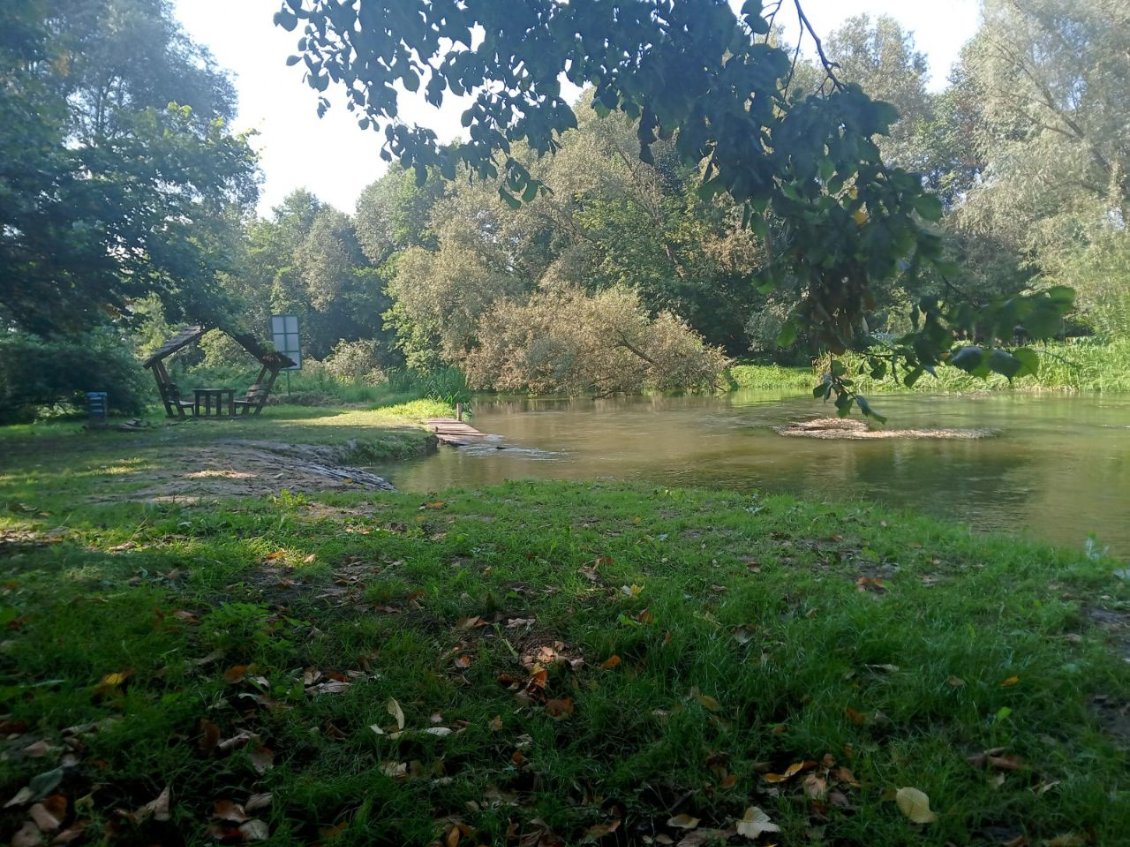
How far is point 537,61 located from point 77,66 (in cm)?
2810

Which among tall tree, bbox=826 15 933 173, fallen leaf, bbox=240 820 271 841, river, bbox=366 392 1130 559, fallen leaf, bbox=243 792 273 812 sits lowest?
river, bbox=366 392 1130 559

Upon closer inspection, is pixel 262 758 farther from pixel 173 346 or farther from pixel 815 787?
pixel 173 346

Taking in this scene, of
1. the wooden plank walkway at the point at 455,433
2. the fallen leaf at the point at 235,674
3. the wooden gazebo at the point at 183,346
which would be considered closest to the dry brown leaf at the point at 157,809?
the fallen leaf at the point at 235,674

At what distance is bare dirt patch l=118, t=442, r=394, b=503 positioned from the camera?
8078mm

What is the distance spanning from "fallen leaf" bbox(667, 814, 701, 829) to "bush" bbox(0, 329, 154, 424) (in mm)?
18755

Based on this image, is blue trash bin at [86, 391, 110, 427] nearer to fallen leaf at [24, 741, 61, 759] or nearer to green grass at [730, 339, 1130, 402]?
fallen leaf at [24, 741, 61, 759]

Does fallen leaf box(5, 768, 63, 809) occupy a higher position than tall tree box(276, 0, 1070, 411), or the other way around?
tall tree box(276, 0, 1070, 411)

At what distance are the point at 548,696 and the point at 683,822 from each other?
2.85 feet

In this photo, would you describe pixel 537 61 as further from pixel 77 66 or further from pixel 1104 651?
pixel 77 66

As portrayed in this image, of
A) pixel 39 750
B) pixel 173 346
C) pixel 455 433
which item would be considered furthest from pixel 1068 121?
pixel 39 750

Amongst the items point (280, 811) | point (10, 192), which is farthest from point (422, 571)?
point (10, 192)

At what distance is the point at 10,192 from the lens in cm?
1089

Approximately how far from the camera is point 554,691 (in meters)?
3.32

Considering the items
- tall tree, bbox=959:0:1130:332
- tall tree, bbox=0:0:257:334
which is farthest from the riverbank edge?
tall tree, bbox=959:0:1130:332
